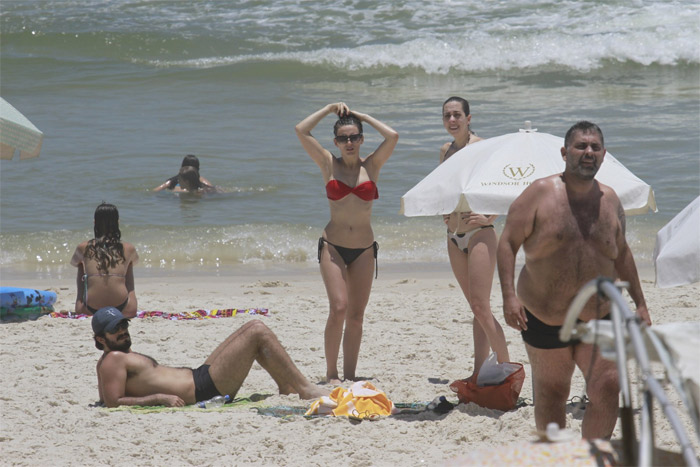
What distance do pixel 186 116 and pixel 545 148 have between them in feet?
41.3

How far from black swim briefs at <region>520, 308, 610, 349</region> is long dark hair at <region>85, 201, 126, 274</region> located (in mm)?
4075

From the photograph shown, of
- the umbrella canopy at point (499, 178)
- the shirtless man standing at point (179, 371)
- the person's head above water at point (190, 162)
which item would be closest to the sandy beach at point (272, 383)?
the shirtless man standing at point (179, 371)

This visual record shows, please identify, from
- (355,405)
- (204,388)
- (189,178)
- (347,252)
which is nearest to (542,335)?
(355,405)

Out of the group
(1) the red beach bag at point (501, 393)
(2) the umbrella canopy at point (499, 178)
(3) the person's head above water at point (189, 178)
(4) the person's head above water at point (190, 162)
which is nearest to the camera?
(2) the umbrella canopy at point (499, 178)

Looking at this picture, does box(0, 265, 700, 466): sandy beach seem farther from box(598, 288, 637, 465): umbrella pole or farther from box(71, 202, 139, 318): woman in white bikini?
box(598, 288, 637, 465): umbrella pole

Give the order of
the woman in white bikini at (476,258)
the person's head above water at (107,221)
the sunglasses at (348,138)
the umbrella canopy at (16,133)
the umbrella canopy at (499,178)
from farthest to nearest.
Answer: the person's head above water at (107,221) < the sunglasses at (348,138) < the umbrella canopy at (16,133) < the woman in white bikini at (476,258) < the umbrella canopy at (499,178)

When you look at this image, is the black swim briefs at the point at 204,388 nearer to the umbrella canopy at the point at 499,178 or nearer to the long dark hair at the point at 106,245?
the umbrella canopy at the point at 499,178

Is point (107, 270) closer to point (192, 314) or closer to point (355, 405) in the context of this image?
point (192, 314)

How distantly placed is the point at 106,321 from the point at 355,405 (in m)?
1.59

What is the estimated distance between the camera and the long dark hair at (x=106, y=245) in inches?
291

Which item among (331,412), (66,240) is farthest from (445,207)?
(66,240)

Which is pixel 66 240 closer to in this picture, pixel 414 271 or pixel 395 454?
pixel 414 271

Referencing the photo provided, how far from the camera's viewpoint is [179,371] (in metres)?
5.91

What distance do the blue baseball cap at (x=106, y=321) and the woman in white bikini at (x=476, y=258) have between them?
6.96 ft
